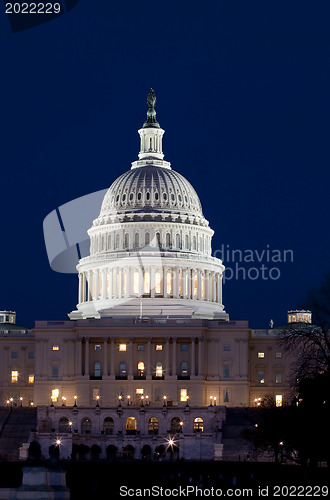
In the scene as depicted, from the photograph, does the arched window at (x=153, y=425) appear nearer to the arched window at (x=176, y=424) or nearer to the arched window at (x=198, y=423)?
the arched window at (x=176, y=424)

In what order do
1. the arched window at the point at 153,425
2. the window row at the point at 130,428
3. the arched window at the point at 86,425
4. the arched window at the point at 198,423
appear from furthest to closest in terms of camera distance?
the arched window at the point at 198,423
the arched window at the point at 86,425
the arched window at the point at 153,425
the window row at the point at 130,428

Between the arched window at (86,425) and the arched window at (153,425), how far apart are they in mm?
6664

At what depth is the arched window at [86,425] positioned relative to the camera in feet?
652

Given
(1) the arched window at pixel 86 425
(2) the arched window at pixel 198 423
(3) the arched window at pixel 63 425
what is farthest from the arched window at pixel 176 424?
(3) the arched window at pixel 63 425

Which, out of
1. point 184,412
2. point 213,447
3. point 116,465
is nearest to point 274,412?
point 116,465

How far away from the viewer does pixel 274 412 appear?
15938cm

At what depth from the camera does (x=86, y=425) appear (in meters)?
199

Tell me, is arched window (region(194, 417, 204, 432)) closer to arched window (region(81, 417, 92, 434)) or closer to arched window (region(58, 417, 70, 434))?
arched window (region(81, 417, 92, 434))

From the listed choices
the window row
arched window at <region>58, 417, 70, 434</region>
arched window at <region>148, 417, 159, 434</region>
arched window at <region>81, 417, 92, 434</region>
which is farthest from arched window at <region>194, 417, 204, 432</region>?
arched window at <region>58, 417, 70, 434</region>

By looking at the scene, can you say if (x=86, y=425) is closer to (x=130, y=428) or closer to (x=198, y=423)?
(x=130, y=428)

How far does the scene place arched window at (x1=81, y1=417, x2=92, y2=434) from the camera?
19888 centimetres

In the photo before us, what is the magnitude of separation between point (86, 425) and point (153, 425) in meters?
7.46

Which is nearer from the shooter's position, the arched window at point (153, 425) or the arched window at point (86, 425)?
the arched window at point (153, 425)

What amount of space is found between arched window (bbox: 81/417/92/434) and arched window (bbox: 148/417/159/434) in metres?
6.66
